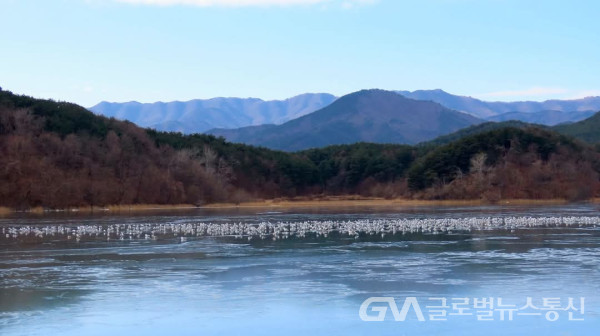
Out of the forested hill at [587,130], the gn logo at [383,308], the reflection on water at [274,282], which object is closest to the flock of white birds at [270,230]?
the reflection on water at [274,282]

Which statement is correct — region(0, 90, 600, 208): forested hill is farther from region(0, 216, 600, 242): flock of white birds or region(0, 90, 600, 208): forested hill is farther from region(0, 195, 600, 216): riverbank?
region(0, 216, 600, 242): flock of white birds

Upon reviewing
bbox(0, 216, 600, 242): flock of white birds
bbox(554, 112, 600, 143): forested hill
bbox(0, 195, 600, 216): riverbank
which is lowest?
bbox(0, 216, 600, 242): flock of white birds

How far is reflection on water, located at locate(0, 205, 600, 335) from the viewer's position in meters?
15.9

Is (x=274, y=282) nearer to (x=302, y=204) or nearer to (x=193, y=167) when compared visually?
(x=193, y=167)

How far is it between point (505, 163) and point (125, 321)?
9076cm

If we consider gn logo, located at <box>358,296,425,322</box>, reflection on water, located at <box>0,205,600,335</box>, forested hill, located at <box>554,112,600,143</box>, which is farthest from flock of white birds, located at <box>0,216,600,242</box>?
forested hill, located at <box>554,112,600,143</box>

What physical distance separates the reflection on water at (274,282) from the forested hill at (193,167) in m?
48.3

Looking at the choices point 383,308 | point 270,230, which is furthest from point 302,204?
point 383,308

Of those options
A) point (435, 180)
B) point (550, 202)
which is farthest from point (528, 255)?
point (435, 180)

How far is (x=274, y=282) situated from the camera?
852 inches

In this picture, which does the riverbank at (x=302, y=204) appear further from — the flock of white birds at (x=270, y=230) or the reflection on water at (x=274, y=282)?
the reflection on water at (x=274, y=282)

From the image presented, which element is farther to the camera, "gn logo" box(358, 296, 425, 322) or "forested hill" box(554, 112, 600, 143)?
"forested hill" box(554, 112, 600, 143)

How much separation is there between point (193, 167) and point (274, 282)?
248 feet

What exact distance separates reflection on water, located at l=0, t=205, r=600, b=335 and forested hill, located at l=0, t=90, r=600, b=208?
158 ft
